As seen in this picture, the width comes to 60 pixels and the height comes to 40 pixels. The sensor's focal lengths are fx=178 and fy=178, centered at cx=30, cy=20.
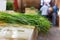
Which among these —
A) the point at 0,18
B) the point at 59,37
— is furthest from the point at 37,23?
the point at 59,37

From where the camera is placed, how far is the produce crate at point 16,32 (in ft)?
7.49

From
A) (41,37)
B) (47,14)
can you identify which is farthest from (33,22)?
(47,14)

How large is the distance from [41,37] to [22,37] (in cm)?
86

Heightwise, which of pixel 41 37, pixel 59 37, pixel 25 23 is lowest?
pixel 59 37

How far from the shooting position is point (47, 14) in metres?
9.80

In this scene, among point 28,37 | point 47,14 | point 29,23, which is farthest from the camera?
point 47,14

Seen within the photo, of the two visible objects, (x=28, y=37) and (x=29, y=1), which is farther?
(x=29, y=1)

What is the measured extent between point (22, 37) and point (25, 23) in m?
0.72

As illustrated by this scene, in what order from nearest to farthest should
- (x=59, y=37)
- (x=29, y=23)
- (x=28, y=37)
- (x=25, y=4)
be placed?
(x=28, y=37)
(x=29, y=23)
(x=59, y=37)
(x=25, y=4)

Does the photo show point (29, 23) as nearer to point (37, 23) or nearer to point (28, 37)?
point (37, 23)

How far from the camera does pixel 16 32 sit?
254 cm

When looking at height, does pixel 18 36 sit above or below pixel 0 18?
below

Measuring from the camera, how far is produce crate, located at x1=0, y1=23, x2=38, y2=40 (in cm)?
228

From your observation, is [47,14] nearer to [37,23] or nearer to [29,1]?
[29,1]
